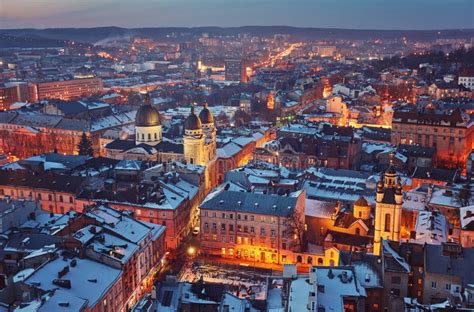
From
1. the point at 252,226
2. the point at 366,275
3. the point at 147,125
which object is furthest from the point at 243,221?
the point at 147,125

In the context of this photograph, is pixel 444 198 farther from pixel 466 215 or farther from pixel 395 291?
pixel 395 291

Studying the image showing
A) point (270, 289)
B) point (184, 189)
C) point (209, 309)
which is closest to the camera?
point (209, 309)

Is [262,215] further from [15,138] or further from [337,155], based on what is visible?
[15,138]

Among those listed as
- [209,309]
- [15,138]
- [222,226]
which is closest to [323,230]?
[222,226]

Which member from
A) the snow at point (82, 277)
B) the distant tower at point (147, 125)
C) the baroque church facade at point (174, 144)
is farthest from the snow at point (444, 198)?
the distant tower at point (147, 125)

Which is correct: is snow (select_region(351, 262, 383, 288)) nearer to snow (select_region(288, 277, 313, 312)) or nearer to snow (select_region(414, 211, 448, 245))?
snow (select_region(288, 277, 313, 312))
